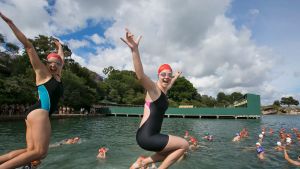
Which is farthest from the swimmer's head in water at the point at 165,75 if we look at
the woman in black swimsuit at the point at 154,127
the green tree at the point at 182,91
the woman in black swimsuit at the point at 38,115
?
the green tree at the point at 182,91

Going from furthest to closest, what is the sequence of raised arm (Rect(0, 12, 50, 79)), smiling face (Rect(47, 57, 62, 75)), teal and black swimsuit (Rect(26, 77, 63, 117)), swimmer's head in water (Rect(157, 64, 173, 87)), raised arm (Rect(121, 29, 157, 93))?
smiling face (Rect(47, 57, 62, 75)), swimmer's head in water (Rect(157, 64, 173, 87)), teal and black swimsuit (Rect(26, 77, 63, 117)), raised arm (Rect(0, 12, 50, 79)), raised arm (Rect(121, 29, 157, 93))

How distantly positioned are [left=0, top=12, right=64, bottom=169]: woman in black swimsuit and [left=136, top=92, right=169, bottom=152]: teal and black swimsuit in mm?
1736

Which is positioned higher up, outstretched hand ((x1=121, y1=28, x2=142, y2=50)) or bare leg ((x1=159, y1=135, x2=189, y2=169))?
outstretched hand ((x1=121, y1=28, x2=142, y2=50))

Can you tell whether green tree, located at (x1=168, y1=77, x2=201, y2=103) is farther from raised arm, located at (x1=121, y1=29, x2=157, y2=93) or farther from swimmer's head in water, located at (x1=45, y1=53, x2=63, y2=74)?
raised arm, located at (x1=121, y1=29, x2=157, y2=93)

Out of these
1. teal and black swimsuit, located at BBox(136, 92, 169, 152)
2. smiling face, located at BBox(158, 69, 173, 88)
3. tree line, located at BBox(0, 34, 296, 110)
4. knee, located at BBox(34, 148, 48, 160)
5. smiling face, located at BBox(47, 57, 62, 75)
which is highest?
tree line, located at BBox(0, 34, 296, 110)

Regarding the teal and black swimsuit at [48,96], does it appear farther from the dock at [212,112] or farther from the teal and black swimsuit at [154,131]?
the dock at [212,112]

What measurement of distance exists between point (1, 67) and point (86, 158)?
1770 inches

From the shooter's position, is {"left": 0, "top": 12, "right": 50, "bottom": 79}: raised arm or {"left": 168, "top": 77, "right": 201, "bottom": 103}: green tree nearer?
{"left": 0, "top": 12, "right": 50, "bottom": 79}: raised arm

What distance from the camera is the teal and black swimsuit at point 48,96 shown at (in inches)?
207

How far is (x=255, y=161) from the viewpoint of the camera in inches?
707

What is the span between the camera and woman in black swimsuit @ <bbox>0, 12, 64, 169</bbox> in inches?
199

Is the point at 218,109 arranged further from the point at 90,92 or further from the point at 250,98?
the point at 90,92

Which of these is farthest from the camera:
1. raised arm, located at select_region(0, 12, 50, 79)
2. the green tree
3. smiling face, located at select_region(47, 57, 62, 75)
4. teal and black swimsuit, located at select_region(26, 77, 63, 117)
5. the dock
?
the green tree

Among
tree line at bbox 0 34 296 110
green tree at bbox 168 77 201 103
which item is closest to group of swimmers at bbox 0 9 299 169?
tree line at bbox 0 34 296 110
